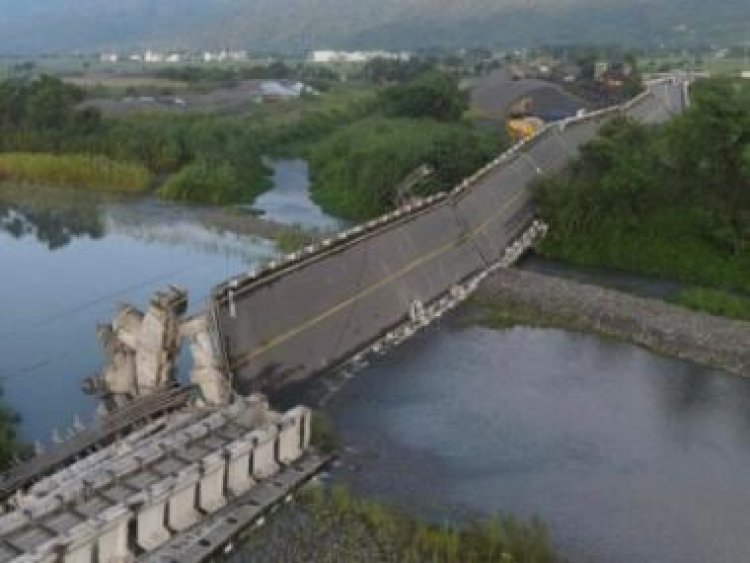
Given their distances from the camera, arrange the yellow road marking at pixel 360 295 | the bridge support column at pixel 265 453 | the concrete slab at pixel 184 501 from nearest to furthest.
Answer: the concrete slab at pixel 184 501, the bridge support column at pixel 265 453, the yellow road marking at pixel 360 295

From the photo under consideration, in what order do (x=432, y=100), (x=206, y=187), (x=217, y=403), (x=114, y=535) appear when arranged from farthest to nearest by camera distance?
(x=432, y=100)
(x=206, y=187)
(x=217, y=403)
(x=114, y=535)

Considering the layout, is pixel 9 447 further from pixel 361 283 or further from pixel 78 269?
pixel 78 269

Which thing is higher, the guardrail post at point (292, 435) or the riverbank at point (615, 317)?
the guardrail post at point (292, 435)

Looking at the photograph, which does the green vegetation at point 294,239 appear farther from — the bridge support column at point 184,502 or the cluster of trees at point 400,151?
the bridge support column at point 184,502

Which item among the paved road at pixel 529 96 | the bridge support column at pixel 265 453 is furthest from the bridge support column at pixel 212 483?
the paved road at pixel 529 96

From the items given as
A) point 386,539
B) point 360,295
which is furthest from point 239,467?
point 360,295

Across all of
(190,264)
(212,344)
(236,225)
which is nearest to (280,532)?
(212,344)

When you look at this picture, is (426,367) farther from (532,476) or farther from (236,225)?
(236,225)
